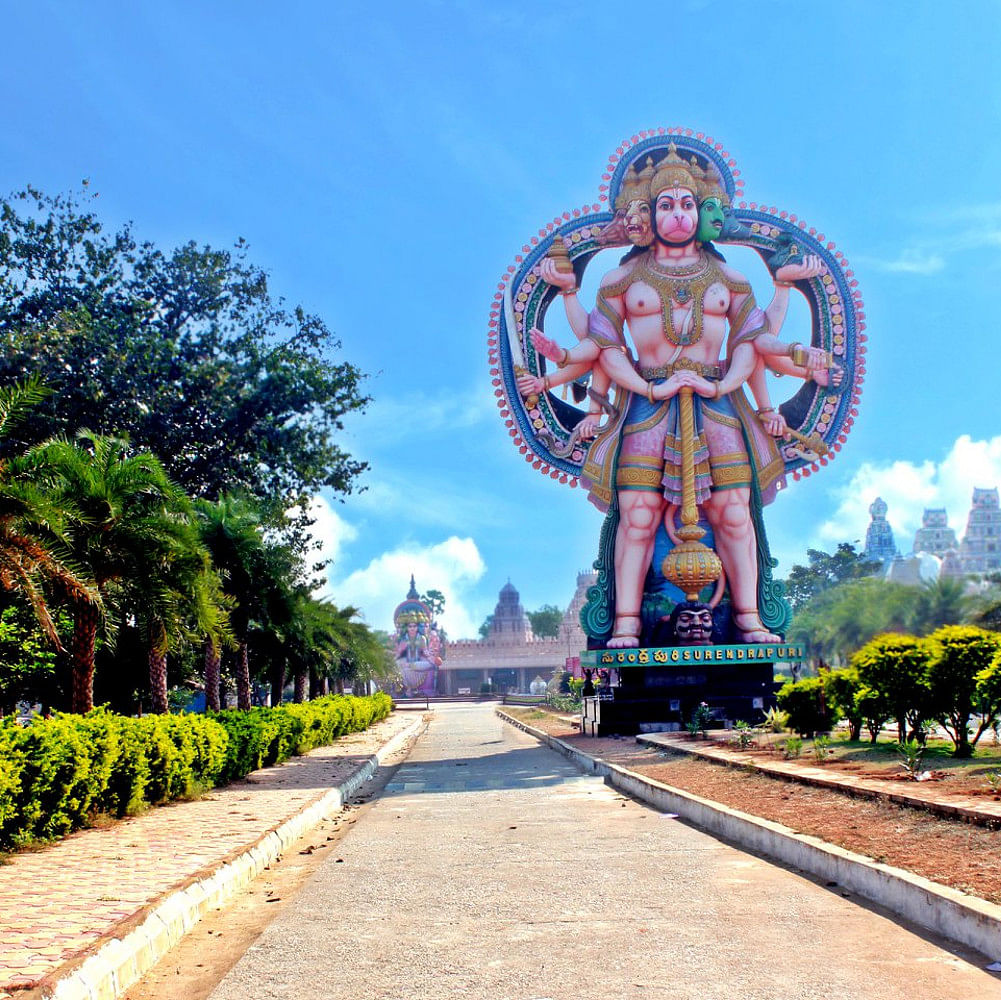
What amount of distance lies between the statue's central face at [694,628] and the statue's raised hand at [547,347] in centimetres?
822

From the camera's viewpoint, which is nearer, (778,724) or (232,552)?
(778,724)

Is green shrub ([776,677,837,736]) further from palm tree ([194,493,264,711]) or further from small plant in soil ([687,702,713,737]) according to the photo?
palm tree ([194,493,264,711])

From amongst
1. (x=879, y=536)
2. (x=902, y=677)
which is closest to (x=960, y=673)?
(x=902, y=677)

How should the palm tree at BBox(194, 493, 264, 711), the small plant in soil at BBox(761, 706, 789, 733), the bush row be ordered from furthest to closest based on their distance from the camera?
the palm tree at BBox(194, 493, 264, 711), the small plant in soil at BBox(761, 706, 789, 733), the bush row

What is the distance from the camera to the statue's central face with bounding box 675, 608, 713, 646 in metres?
29.0

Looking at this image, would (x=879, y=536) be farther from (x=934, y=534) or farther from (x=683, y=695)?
(x=683, y=695)

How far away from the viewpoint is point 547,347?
3114 centimetres

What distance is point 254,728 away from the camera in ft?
61.4

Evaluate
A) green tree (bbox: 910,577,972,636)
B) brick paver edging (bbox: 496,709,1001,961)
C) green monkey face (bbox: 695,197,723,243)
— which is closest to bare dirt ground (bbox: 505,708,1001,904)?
→ brick paver edging (bbox: 496,709,1001,961)

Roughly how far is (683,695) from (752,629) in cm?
264

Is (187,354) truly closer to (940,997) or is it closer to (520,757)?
(520,757)

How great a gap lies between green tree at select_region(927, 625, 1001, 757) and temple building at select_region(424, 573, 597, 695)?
8402 cm

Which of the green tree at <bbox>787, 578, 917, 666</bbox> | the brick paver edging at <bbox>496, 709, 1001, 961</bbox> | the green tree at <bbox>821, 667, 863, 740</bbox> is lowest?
the brick paver edging at <bbox>496, 709, 1001, 961</bbox>

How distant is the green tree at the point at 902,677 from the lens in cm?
1451
